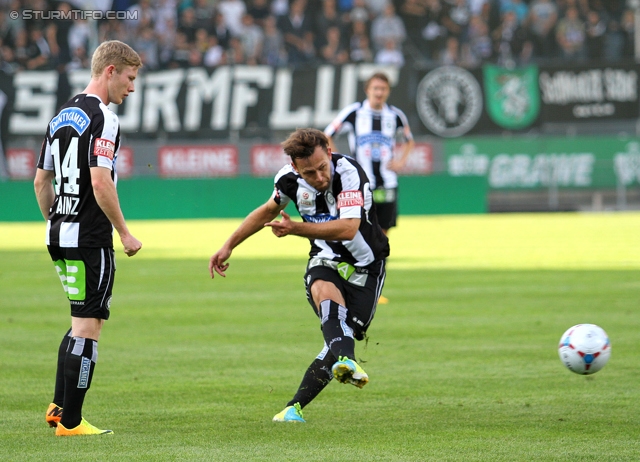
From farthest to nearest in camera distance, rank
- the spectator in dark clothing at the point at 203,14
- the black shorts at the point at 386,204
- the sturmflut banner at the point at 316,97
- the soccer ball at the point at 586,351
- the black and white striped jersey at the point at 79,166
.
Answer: the spectator in dark clothing at the point at 203,14, the sturmflut banner at the point at 316,97, the black shorts at the point at 386,204, the soccer ball at the point at 586,351, the black and white striped jersey at the point at 79,166

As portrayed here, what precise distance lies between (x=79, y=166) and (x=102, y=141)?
0.71ft

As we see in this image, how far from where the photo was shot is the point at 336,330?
632 centimetres

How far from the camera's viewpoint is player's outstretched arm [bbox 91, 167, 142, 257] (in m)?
5.86

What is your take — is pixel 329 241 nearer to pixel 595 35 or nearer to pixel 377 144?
pixel 377 144

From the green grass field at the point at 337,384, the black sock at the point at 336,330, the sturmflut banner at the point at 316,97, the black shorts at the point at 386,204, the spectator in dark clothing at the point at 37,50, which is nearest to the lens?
the green grass field at the point at 337,384

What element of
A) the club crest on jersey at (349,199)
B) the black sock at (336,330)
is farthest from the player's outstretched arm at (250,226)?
the black sock at (336,330)

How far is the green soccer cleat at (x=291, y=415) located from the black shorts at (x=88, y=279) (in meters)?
1.23

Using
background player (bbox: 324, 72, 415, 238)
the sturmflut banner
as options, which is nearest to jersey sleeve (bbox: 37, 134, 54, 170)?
background player (bbox: 324, 72, 415, 238)

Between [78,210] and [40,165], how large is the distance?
42 centimetres

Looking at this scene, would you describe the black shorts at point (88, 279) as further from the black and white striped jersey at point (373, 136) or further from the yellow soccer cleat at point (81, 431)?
the black and white striped jersey at point (373, 136)

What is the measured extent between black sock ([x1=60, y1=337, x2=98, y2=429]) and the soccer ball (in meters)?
3.17

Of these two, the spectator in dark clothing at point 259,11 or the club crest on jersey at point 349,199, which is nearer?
the club crest on jersey at point 349,199

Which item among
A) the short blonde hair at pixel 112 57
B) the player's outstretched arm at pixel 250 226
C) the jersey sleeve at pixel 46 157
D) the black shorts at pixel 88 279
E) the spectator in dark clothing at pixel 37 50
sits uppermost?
the spectator in dark clothing at pixel 37 50

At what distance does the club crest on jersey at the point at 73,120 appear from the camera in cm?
599
